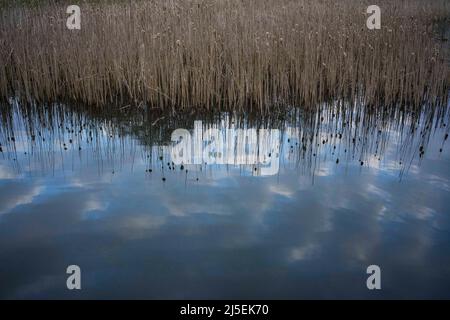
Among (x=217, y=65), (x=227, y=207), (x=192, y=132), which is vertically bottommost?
(x=227, y=207)

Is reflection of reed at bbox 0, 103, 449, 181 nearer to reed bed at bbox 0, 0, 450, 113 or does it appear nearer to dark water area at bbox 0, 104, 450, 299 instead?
dark water area at bbox 0, 104, 450, 299

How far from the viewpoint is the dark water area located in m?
2.79

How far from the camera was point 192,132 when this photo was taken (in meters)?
5.31

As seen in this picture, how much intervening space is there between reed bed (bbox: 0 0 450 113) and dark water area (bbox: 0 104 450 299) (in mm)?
556

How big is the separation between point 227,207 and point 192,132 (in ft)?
6.13

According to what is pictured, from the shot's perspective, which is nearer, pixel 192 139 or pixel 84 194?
pixel 84 194

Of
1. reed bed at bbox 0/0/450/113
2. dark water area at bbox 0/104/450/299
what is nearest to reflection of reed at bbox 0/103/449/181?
dark water area at bbox 0/104/450/299

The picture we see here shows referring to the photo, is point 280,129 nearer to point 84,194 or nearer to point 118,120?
point 118,120

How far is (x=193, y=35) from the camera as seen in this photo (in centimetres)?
623

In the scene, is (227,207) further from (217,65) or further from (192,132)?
(217,65)

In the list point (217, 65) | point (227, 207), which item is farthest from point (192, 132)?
point (227, 207)

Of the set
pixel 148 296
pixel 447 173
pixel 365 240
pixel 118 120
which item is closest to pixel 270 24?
pixel 118 120

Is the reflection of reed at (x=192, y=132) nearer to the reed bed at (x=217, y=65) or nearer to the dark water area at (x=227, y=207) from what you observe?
the dark water area at (x=227, y=207)

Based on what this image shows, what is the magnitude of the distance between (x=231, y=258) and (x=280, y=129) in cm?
253
